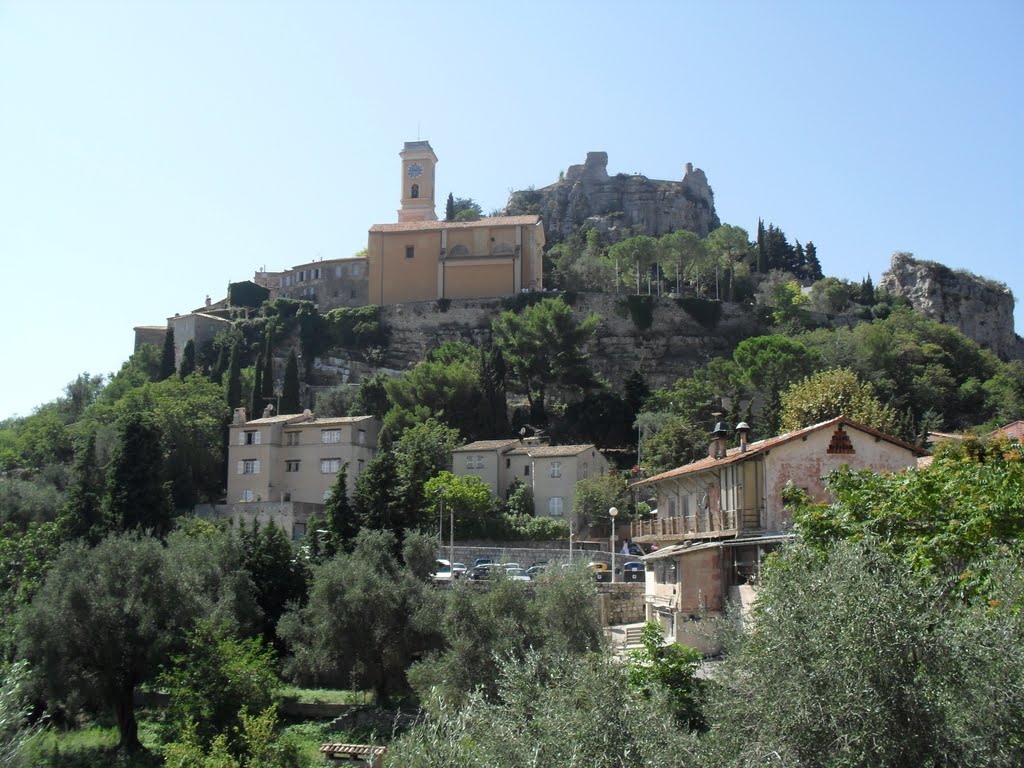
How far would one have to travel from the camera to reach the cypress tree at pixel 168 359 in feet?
271

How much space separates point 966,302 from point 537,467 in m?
58.1

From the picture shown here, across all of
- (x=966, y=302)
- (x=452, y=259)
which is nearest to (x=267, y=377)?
(x=452, y=259)

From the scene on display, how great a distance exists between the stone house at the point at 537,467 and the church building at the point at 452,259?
28715 millimetres

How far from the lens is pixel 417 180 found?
4407 inches

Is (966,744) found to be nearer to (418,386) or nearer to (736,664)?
(736,664)

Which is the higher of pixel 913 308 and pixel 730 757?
pixel 913 308

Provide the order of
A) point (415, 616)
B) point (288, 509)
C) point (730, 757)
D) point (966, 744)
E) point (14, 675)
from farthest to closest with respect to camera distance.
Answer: point (288, 509)
point (415, 616)
point (14, 675)
point (730, 757)
point (966, 744)

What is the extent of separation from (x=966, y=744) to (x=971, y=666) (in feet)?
3.45

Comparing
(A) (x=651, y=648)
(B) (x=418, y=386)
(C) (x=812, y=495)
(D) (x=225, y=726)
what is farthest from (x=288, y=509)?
(A) (x=651, y=648)

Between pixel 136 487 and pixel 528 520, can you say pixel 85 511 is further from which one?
pixel 528 520

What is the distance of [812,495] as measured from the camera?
3183cm

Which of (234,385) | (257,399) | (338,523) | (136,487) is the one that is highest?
(234,385)

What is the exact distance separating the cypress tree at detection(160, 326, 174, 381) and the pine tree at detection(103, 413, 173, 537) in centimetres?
3074

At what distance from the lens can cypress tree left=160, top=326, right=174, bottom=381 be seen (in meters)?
82.6
